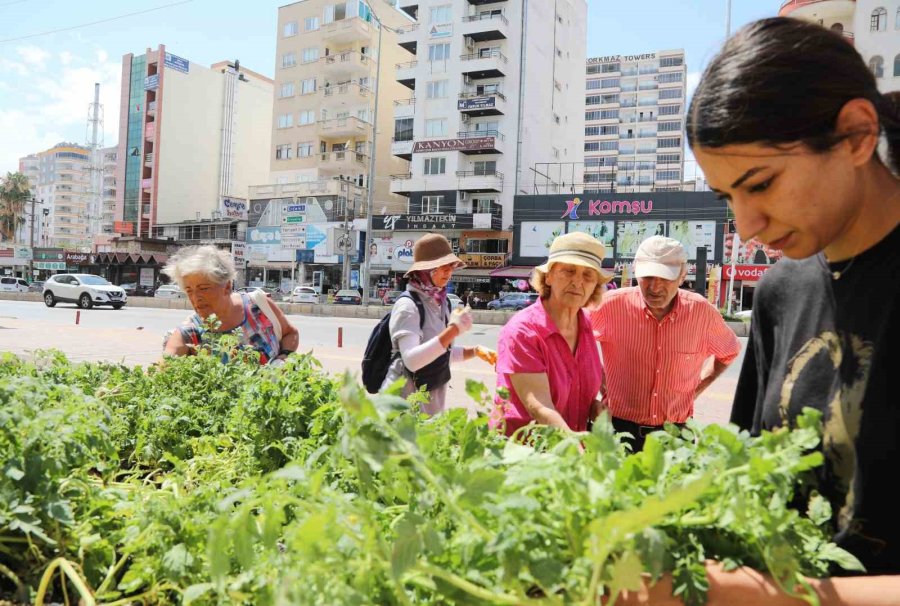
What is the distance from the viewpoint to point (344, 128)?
4341 centimetres

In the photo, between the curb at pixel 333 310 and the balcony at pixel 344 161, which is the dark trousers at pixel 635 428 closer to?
the curb at pixel 333 310

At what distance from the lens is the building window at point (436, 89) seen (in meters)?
40.3

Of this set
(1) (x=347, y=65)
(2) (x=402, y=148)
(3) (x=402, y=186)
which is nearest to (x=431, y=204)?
(3) (x=402, y=186)

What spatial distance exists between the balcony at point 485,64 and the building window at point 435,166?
5.53 meters

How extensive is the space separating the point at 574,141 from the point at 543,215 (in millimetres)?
16151

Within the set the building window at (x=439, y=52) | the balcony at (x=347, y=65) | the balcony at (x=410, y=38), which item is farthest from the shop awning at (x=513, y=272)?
the balcony at (x=347, y=65)

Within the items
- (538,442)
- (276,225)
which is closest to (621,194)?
(276,225)

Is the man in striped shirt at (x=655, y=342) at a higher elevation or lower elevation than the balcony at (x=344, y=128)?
lower

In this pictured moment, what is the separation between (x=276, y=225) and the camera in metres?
44.1

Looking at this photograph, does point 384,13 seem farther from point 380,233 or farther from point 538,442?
point 538,442

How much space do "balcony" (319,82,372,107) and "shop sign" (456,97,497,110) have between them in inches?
323

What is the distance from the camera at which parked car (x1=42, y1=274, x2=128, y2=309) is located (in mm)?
26141

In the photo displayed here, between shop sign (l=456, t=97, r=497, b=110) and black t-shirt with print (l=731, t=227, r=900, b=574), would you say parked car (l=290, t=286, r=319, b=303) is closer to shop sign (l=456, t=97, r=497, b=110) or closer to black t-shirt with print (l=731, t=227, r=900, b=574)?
shop sign (l=456, t=97, r=497, b=110)

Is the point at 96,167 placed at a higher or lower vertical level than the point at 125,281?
higher
